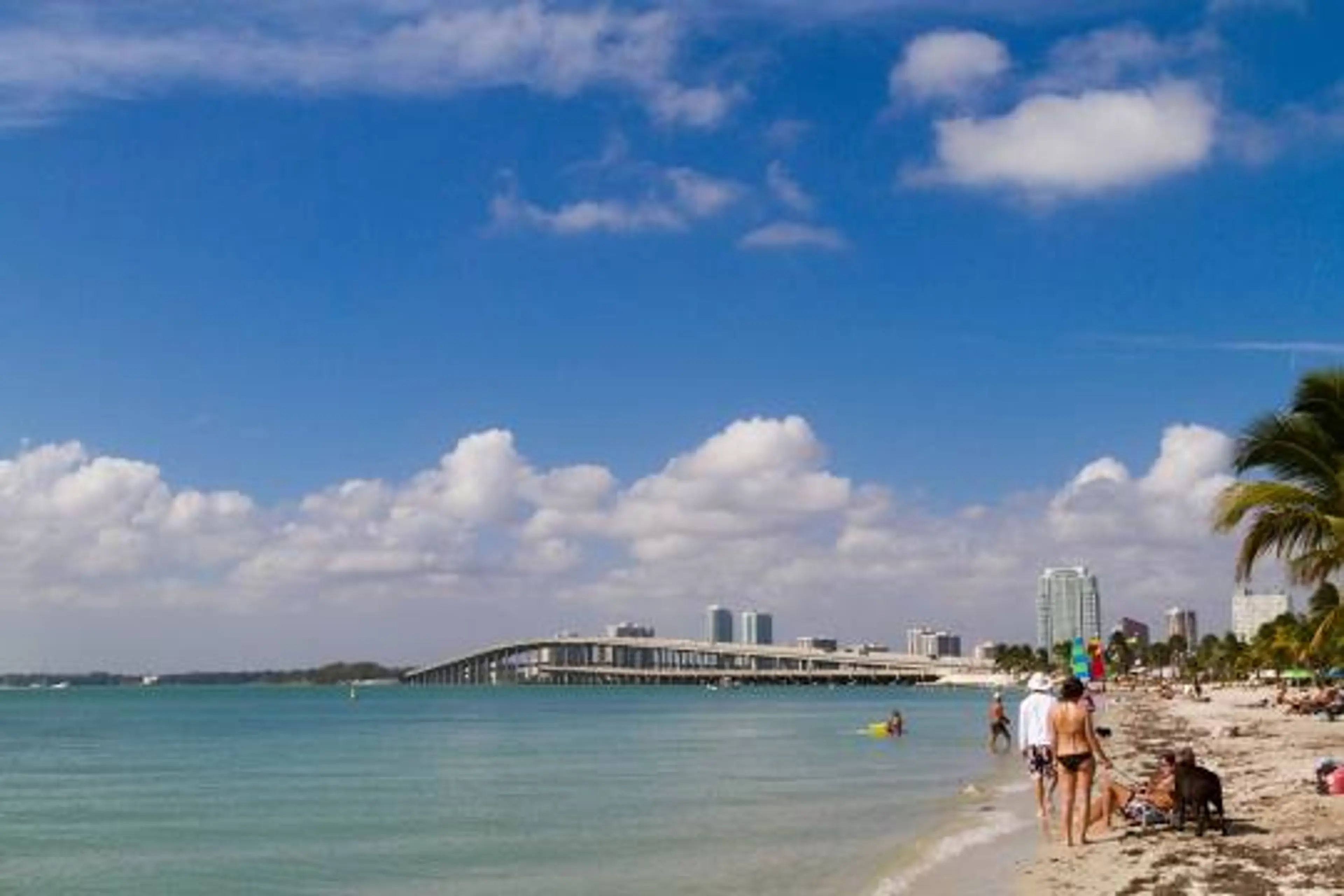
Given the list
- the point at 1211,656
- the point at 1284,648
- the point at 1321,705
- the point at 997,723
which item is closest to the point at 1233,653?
the point at 1211,656

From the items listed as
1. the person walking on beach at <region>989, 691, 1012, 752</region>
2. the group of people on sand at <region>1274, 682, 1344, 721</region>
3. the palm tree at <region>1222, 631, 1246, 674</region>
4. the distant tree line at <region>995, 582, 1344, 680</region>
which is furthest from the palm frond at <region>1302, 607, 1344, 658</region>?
the palm tree at <region>1222, 631, 1246, 674</region>

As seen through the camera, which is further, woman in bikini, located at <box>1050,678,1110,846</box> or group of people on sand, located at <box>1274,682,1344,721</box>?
group of people on sand, located at <box>1274,682,1344,721</box>

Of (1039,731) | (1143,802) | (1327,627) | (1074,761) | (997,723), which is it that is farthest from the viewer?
(997,723)

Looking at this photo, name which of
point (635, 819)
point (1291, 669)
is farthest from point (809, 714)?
point (635, 819)

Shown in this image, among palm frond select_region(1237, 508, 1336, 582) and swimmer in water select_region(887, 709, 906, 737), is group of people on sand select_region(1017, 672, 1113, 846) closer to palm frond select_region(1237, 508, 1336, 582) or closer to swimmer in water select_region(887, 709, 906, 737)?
palm frond select_region(1237, 508, 1336, 582)

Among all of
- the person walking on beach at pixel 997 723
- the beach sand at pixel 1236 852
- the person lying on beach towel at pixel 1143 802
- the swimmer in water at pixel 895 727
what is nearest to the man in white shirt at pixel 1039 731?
the person lying on beach towel at pixel 1143 802

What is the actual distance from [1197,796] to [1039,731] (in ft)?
7.14

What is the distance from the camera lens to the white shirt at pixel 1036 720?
19047 millimetres

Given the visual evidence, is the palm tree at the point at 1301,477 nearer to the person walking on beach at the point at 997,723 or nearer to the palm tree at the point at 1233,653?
the person walking on beach at the point at 997,723

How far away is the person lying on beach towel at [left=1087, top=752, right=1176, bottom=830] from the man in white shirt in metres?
0.79

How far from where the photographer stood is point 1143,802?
19516 mm

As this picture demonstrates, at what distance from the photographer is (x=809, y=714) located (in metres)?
115

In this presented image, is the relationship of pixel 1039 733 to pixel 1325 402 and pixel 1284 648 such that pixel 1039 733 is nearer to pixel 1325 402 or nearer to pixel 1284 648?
pixel 1325 402

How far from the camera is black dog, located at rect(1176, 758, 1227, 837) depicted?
59.9 ft
